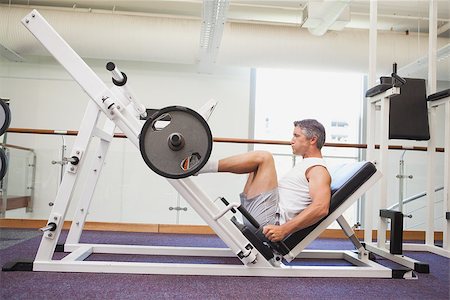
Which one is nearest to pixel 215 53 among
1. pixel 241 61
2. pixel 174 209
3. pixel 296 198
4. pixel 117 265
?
pixel 241 61

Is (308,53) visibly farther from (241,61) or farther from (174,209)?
(174,209)

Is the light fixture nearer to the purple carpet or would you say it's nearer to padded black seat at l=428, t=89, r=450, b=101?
padded black seat at l=428, t=89, r=450, b=101

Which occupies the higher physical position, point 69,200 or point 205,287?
point 69,200

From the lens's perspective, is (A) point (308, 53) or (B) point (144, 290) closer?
(B) point (144, 290)

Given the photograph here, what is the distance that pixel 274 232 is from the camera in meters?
1.88

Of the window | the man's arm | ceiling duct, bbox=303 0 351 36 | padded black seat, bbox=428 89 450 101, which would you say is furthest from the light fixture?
the man's arm

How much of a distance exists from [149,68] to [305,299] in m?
4.21

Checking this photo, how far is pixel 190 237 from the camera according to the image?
3268 millimetres

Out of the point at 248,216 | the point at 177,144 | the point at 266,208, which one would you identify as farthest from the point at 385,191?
the point at 177,144

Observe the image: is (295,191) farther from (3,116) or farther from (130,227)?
(130,227)

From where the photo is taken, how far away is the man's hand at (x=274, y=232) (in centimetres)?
188

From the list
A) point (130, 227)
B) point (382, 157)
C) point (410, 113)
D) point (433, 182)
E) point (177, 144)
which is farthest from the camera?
point (130, 227)

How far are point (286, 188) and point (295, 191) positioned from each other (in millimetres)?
60

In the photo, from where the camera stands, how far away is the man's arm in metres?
1.89
